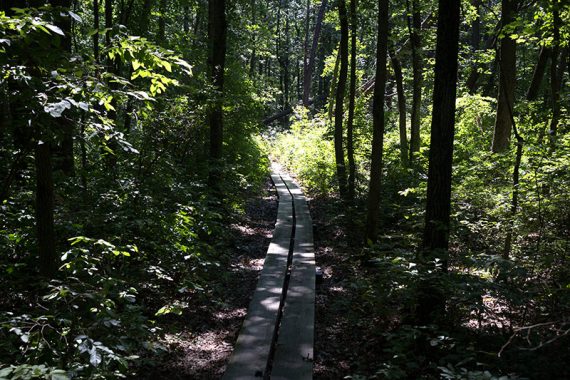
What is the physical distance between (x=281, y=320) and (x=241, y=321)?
0.68m

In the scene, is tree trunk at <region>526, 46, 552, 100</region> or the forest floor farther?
tree trunk at <region>526, 46, 552, 100</region>

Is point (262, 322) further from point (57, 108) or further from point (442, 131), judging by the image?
point (57, 108)

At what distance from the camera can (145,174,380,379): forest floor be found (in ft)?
16.3

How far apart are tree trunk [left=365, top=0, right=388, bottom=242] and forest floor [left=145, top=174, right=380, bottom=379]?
3.52 ft

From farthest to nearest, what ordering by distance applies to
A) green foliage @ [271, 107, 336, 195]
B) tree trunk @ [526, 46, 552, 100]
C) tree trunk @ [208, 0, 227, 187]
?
green foliage @ [271, 107, 336, 195], tree trunk @ [208, 0, 227, 187], tree trunk @ [526, 46, 552, 100]

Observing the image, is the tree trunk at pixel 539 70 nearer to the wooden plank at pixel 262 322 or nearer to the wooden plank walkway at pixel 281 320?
the wooden plank walkway at pixel 281 320

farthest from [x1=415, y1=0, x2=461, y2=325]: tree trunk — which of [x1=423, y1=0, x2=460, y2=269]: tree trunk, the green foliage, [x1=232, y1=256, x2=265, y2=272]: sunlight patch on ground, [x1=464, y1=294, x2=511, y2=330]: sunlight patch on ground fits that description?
the green foliage

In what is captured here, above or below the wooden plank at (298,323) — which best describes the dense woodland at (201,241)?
above

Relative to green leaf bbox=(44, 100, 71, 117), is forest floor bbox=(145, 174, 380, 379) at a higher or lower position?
lower

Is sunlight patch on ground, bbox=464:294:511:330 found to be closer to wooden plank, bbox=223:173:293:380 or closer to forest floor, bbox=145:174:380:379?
forest floor, bbox=145:174:380:379

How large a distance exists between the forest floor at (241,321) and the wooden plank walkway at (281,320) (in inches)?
10.4

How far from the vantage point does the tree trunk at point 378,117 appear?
824 cm

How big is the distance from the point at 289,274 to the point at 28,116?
5.87 meters

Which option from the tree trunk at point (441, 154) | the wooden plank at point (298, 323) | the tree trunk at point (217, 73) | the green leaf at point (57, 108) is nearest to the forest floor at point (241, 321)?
the wooden plank at point (298, 323)
